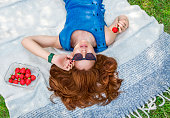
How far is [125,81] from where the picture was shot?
2961 millimetres

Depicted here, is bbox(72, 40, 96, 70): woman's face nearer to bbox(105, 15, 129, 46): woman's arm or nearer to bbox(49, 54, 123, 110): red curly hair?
bbox(49, 54, 123, 110): red curly hair

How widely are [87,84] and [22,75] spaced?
1.07 meters

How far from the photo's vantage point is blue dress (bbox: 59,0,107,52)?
2.90 meters

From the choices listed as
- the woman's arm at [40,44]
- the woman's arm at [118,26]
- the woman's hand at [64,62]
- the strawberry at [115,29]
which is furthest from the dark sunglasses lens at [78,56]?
the strawberry at [115,29]

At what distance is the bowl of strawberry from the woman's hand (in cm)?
42

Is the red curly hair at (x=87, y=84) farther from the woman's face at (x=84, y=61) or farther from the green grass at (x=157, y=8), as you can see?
the green grass at (x=157, y=8)

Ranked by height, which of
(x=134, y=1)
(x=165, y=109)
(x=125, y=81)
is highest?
(x=134, y=1)

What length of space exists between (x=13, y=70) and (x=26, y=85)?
36 centimetres

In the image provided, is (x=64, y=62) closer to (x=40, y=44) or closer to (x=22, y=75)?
(x=40, y=44)

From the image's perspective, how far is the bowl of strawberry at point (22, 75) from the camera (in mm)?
2861

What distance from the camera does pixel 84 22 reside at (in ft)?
9.66

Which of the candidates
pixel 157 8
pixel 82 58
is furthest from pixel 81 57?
pixel 157 8

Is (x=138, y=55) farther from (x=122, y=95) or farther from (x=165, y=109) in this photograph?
(x=165, y=109)

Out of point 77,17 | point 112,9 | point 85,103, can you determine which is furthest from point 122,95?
point 112,9
